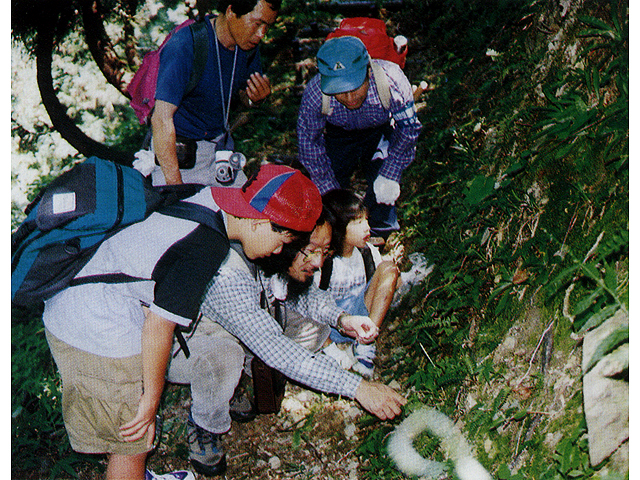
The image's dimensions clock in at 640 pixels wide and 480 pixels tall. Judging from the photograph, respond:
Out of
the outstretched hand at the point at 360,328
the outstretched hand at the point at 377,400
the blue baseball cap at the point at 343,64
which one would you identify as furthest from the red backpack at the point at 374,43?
the outstretched hand at the point at 377,400

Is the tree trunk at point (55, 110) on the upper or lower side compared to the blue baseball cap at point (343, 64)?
lower

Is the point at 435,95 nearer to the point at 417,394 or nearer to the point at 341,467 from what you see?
the point at 417,394

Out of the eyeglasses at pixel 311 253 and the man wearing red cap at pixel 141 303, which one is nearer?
the man wearing red cap at pixel 141 303

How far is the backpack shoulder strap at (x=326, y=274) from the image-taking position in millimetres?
3385

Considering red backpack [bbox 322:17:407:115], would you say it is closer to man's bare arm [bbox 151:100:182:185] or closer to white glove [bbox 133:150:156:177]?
man's bare arm [bbox 151:100:182:185]

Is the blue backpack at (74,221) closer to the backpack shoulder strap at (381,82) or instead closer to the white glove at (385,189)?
the backpack shoulder strap at (381,82)

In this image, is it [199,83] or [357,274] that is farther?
[357,274]

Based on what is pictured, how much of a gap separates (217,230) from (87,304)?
0.66 m

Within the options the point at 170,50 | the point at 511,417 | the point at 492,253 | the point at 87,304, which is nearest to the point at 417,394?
the point at 511,417

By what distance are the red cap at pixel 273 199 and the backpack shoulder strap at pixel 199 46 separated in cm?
108

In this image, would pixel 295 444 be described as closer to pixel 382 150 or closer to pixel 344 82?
pixel 382 150

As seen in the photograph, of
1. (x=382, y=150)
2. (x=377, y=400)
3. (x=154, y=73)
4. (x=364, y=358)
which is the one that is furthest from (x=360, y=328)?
(x=154, y=73)

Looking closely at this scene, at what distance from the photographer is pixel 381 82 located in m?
3.36

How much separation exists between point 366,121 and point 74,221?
2.23 metres
